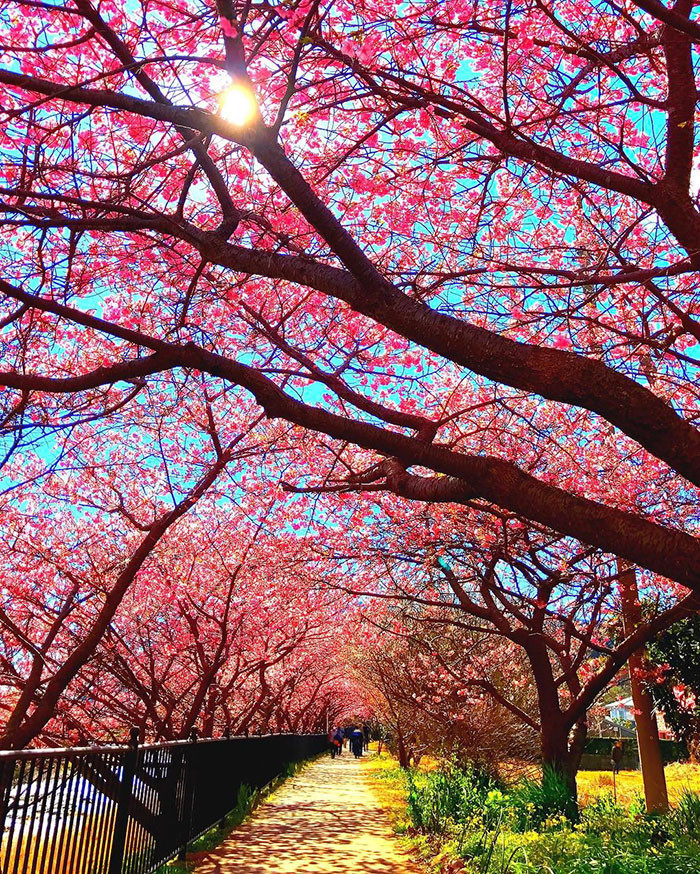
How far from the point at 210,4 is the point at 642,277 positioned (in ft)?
9.90

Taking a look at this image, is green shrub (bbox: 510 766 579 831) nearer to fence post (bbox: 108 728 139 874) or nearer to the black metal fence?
the black metal fence

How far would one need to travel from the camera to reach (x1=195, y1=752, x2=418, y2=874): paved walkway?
815 cm

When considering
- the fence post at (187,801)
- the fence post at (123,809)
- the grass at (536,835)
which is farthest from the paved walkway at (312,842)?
the fence post at (123,809)

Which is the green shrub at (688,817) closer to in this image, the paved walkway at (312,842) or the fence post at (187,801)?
the paved walkway at (312,842)

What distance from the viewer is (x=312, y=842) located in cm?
1010

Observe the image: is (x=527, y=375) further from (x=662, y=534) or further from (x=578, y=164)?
(x=578, y=164)

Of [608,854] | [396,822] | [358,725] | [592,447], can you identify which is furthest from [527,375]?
[358,725]

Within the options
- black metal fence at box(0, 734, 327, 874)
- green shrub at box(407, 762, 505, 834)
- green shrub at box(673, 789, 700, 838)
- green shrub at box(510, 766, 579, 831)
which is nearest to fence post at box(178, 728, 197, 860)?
black metal fence at box(0, 734, 327, 874)

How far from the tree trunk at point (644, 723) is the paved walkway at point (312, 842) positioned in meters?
3.62

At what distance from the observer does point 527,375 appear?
3547 mm

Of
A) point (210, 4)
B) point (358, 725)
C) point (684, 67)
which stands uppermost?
point (210, 4)

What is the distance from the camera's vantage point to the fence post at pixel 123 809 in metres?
5.73

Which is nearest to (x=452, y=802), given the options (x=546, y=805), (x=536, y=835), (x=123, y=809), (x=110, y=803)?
(x=546, y=805)

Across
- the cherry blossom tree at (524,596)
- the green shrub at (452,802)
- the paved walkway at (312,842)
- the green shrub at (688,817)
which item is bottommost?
the paved walkway at (312,842)
